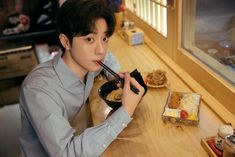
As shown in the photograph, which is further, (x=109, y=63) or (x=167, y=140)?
(x=109, y=63)

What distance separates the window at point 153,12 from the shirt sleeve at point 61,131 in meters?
0.84

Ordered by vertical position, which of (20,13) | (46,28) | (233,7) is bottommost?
(46,28)

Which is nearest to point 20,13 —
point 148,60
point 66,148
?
point 148,60

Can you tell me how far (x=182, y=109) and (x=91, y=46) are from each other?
1.36ft

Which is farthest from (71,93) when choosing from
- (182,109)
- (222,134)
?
(222,134)

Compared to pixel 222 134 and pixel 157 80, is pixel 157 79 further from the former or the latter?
pixel 222 134

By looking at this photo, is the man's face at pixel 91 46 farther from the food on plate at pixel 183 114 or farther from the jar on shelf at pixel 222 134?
the jar on shelf at pixel 222 134

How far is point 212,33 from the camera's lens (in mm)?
1227

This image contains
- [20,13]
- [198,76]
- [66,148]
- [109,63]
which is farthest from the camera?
[20,13]

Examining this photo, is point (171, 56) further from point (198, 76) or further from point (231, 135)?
point (231, 135)

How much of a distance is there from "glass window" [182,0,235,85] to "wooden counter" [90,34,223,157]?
0.17 meters

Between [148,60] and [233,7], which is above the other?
[233,7]

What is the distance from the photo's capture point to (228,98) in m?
1.00

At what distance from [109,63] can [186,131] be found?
60 centimetres
